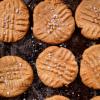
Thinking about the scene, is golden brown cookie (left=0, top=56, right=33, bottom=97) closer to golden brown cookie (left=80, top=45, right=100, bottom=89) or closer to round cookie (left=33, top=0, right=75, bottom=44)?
round cookie (left=33, top=0, right=75, bottom=44)

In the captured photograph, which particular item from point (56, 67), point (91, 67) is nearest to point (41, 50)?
point (56, 67)

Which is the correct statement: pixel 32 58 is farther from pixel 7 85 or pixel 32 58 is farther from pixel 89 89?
pixel 89 89

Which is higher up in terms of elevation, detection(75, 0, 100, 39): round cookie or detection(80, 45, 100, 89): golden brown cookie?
detection(75, 0, 100, 39): round cookie

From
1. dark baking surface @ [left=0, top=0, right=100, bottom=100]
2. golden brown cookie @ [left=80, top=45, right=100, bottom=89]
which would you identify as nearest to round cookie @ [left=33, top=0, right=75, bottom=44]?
dark baking surface @ [left=0, top=0, right=100, bottom=100]

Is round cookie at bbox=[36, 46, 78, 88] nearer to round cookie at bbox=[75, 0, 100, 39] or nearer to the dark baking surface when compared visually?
the dark baking surface

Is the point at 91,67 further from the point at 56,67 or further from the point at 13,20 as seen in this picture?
the point at 13,20

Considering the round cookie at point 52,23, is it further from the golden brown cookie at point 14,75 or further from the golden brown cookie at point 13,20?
the golden brown cookie at point 14,75

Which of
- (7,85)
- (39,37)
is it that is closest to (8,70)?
(7,85)
